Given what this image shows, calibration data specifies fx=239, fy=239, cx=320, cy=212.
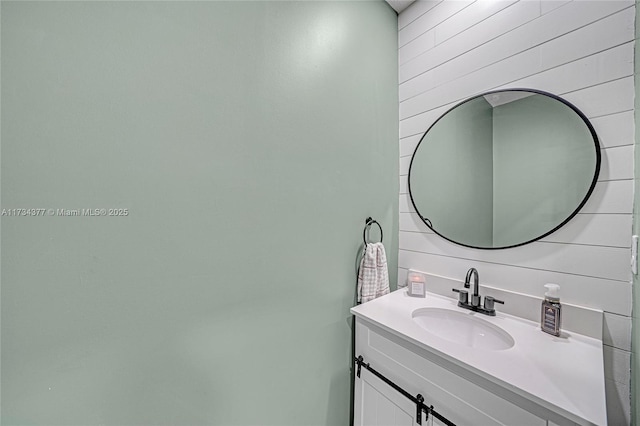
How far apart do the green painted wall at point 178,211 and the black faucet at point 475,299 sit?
0.56m

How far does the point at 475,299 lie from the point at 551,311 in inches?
10.4

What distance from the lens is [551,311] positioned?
930mm

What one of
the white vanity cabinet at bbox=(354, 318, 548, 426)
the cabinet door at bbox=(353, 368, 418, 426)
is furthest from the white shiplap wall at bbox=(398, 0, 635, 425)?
the cabinet door at bbox=(353, 368, 418, 426)

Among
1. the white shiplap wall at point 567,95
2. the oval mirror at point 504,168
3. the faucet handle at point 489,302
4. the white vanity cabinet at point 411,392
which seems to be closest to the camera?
the white vanity cabinet at point 411,392

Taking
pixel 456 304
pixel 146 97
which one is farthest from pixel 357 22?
pixel 456 304

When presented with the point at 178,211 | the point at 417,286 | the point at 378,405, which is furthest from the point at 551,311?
the point at 178,211

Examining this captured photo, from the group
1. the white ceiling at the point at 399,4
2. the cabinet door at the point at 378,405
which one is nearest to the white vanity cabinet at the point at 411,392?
the cabinet door at the point at 378,405

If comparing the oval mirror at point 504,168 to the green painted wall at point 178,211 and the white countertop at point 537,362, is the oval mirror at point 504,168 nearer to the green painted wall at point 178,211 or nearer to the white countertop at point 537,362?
the white countertop at point 537,362

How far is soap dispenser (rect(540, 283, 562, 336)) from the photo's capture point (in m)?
0.92

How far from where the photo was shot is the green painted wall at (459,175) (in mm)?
1217

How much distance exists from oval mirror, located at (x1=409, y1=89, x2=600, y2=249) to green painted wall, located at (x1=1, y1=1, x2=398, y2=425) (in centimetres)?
53

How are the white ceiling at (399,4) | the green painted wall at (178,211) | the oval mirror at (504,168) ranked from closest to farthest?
the green painted wall at (178,211), the oval mirror at (504,168), the white ceiling at (399,4)

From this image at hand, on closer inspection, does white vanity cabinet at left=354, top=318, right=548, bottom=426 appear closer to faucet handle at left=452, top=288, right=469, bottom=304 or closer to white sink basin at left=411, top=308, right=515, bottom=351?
white sink basin at left=411, top=308, right=515, bottom=351

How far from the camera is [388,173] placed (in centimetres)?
146
